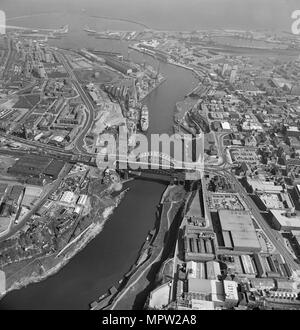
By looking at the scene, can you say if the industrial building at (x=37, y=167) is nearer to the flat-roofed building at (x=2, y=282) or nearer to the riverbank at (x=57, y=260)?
the riverbank at (x=57, y=260)

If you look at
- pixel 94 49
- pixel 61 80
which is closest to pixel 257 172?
pixel 61 80

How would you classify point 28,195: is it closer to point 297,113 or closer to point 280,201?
point 280,201

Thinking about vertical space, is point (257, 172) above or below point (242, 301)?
above

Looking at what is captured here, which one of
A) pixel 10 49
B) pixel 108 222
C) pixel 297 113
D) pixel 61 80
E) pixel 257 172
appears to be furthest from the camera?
pixel 10 49

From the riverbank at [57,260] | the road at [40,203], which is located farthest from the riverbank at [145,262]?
the road at [40,203]

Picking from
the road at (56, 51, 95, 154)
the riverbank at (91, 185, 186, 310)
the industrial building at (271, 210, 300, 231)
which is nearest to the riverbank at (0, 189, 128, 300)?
the riverbank at (91, 185, 186, 310)

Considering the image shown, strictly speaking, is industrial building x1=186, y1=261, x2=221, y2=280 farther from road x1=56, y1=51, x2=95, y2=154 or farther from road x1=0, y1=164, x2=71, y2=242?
road x1=56, y1=51, x2=95, y2=154

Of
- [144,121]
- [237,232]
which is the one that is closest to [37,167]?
[144,121]
